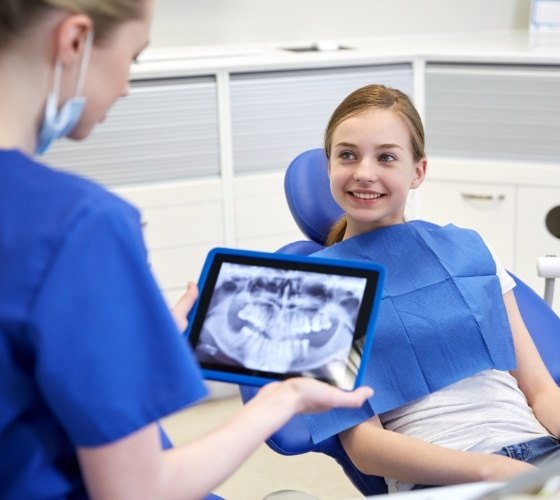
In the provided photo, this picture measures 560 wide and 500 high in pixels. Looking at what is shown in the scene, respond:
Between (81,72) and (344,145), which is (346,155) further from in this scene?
(81,72)

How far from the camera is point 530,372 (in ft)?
5.61

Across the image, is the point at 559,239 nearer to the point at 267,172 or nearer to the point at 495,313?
the point at 267,172

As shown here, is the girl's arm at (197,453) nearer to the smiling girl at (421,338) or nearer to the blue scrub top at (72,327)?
the blue scrub top at (72,327)

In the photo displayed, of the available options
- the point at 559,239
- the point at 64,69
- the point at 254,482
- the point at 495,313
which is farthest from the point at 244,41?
the point at 64,69

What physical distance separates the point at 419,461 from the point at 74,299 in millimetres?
751

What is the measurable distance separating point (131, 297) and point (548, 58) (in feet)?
7.11

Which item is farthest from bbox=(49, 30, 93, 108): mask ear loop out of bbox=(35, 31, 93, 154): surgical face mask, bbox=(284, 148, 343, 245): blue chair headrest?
bbox=(284, 148, 343, 245): blue chair headrest

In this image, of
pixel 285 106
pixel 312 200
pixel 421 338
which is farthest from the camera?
pixel 285 106

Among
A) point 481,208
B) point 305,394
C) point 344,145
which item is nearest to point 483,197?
point 481,208

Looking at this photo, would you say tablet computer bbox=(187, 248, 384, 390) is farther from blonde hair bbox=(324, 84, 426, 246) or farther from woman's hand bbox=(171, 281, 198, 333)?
blonde hair bbox=(324, 84, 426, 246)

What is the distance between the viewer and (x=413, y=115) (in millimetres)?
1747

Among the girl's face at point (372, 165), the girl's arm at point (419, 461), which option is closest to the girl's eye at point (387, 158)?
the girl's face at point (372, 165)

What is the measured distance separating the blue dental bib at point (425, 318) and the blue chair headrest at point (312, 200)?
240 mm

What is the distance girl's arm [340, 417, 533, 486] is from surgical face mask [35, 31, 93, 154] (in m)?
0.76
